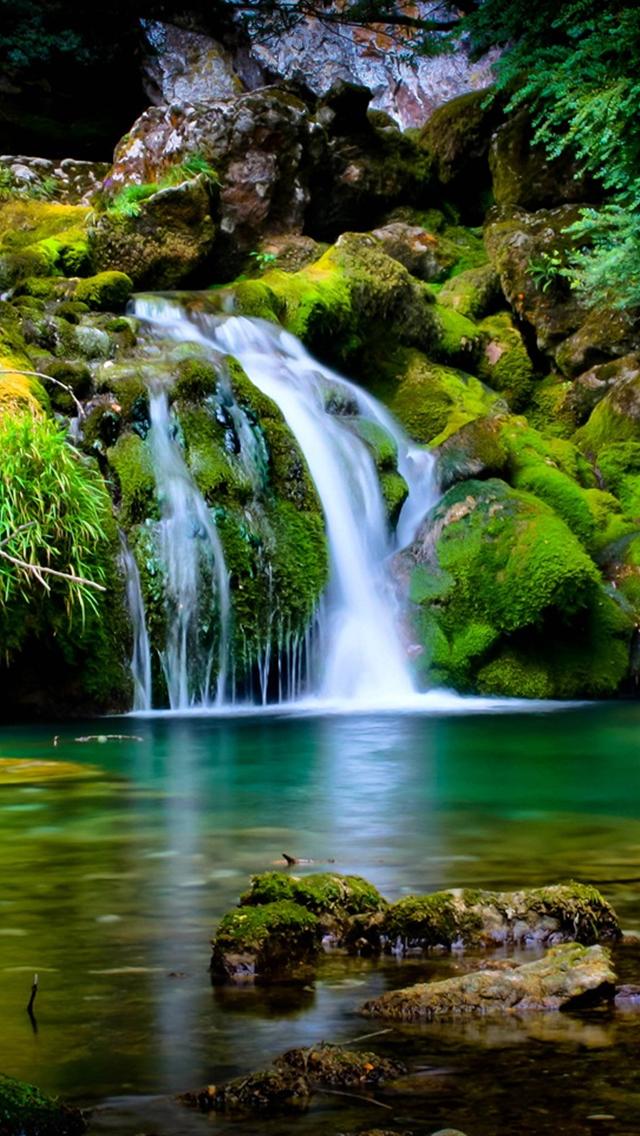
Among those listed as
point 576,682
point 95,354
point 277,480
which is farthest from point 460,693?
point 95,354

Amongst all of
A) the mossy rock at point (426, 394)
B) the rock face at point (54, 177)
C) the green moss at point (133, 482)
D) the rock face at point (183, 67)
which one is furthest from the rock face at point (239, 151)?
the green moss at point (133, 482)

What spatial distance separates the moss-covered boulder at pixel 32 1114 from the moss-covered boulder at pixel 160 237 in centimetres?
1455

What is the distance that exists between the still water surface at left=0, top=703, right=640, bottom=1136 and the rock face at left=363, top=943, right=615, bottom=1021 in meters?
0.08

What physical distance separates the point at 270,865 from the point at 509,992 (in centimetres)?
202

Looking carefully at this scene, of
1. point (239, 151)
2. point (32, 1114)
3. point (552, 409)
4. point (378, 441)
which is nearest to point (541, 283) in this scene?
point (552, 409)

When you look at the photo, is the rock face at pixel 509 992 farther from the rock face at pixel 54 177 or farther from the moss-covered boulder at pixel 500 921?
the rock face at pixel 54 177

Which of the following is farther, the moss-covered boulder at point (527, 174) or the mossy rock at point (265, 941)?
the moss-covered boulder at point (527, 174)

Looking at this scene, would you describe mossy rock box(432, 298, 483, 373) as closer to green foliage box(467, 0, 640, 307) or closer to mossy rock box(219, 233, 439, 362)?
mossy rock box(219, 233, 439, 362)

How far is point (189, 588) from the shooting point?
1220 cm

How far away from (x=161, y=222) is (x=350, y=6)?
9.13 m

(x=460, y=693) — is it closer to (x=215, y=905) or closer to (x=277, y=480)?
(x=277, y=480)

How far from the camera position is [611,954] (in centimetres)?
376

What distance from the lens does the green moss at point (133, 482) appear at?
12.3 meters

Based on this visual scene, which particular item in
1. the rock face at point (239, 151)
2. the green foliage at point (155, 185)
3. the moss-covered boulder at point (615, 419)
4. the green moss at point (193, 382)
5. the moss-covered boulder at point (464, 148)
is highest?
the moss-covered boulder at point (464, 148)
